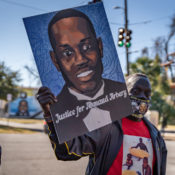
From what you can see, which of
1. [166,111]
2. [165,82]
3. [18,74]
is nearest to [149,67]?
[166,111]

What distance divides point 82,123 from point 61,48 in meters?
0.48

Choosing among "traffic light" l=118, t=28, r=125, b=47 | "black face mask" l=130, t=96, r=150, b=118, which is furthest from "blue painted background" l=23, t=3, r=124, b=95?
"traffic light" l=118, t=28, r=125, b=47

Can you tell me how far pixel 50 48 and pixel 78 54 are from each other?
0.18m

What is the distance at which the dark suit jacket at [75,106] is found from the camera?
1504mm

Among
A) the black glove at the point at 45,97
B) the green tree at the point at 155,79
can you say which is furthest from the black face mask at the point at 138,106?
the green tree at the point at 155,79

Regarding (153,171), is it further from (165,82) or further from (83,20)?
(165,82)

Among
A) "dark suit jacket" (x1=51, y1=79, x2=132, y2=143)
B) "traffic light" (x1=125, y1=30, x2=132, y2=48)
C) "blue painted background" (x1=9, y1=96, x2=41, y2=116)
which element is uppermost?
"dark suit jacket" (x1=51, y1=79, x2=132, y2=143)

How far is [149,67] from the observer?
20.5 meters

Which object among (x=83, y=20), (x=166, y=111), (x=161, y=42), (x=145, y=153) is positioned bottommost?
(x=166, y=111)

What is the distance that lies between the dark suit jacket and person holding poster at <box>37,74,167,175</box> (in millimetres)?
149

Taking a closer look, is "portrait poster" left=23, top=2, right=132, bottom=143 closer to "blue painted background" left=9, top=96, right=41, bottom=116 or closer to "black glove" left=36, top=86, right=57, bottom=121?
"black glove" left=36, top=86, right=57, bottom=121

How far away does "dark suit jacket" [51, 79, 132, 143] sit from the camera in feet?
4.93

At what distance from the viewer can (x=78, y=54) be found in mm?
1625

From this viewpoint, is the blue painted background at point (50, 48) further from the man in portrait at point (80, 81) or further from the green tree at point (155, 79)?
the green tree at point (155, 79)
